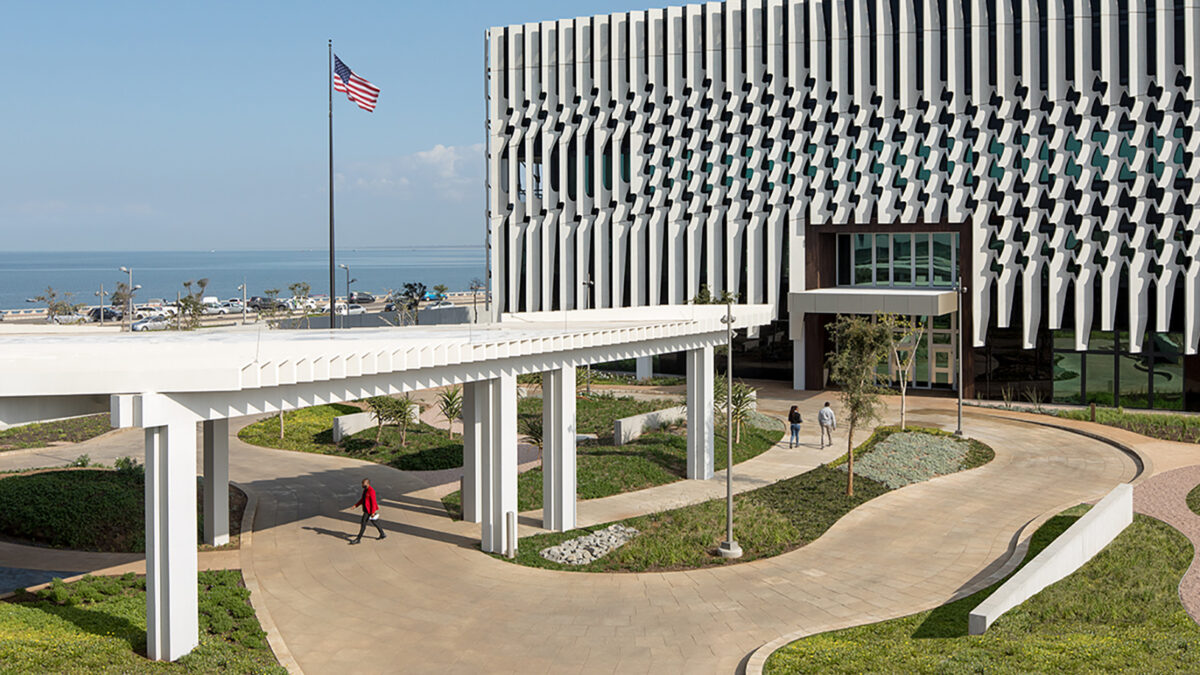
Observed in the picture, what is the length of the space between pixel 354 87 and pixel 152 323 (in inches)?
2262

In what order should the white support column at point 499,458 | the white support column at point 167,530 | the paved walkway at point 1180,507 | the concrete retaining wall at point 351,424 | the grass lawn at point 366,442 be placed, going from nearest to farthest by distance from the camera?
the white support column at point 167,530 < the paved walkway at point 1180,507 < the white support column at point 499,458 < the grass lawn at point 366,442 < the concrete retaining wall at point 351,424

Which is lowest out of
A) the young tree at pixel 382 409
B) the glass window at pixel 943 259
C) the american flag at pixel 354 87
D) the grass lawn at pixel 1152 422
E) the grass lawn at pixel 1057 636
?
the grass lawn at pixel 1057 636

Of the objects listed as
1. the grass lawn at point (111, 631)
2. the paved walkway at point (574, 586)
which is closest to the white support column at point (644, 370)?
the paved walkway at point (574, 586)

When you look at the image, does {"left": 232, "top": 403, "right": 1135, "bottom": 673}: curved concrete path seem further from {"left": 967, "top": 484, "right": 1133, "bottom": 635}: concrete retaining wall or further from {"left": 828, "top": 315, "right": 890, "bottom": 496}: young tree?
{"left": 828, "top": 315, "right": 890, "bottom": 496}: young tree

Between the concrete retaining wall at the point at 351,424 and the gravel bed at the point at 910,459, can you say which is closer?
the gravel bed at the point at 910,459

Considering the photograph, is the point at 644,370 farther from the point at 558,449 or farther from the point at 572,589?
the point at 572,589

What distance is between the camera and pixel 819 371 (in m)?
47.0

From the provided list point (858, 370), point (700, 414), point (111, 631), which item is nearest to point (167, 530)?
point (111, 631)

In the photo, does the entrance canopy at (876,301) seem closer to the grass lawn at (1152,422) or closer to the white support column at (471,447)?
the grass lawn at (1152,422)

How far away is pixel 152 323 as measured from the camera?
84.4 metres

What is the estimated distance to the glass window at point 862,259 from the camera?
47.3 m

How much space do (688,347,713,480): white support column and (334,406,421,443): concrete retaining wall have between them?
1246 cm

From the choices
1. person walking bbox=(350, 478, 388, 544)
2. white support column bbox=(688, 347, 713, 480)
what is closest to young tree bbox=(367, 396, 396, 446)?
white support column bbox=(688, 347, 713, 480)

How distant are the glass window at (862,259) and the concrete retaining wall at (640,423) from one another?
15.9 m
